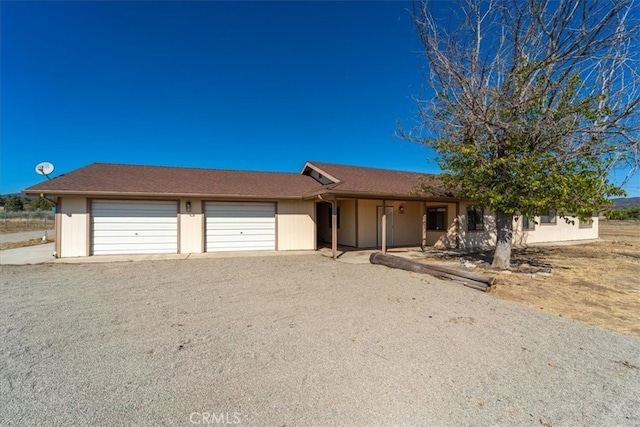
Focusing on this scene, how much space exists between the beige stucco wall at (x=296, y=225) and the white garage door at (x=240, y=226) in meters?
0.29

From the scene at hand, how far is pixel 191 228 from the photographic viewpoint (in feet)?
39.2

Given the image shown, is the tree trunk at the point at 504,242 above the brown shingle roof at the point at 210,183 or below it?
below

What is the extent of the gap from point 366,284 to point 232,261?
5.07 meters

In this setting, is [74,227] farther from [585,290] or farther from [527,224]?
[527,224]

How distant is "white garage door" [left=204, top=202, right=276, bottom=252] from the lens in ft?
40.3

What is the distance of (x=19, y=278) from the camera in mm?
7461

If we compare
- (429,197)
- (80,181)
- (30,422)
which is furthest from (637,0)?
(80,181)

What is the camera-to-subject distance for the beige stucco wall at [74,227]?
1068cm

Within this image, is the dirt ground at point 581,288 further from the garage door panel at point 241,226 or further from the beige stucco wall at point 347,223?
the garage door panel at point 241,226

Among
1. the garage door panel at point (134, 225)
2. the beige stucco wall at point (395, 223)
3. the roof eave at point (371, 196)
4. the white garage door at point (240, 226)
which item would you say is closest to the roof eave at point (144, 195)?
the white garage door at point (240, 226)

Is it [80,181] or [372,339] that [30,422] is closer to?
[372,339]

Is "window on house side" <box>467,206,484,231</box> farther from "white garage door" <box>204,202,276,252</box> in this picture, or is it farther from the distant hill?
"white garage door" <box>204,202,276,252</box>

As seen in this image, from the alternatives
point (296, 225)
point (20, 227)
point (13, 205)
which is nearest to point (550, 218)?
point (296, 225)

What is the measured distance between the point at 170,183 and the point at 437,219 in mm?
11766
